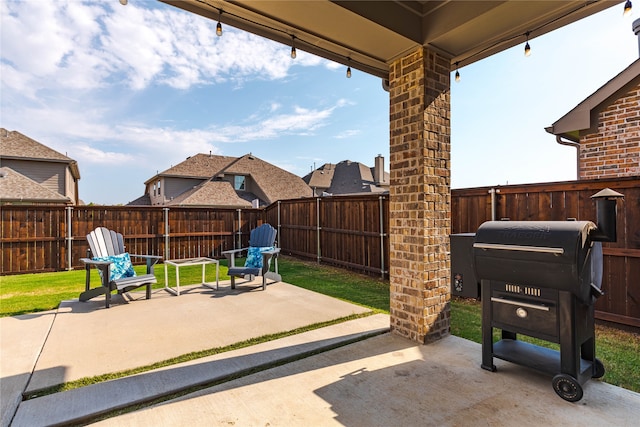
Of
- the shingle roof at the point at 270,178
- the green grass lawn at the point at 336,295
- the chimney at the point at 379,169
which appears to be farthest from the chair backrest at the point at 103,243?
the chimney at the point at 379,169

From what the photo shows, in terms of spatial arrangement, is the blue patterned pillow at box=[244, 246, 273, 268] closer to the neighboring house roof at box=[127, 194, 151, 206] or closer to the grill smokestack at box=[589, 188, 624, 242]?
the grill smokestack at box=[589, 188, 624, 242]

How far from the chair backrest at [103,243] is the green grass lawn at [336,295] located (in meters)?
0.98

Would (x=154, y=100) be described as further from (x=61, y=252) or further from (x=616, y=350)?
(x=616, y=350)

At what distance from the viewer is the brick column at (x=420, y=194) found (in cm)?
318

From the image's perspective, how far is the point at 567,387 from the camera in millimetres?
2219

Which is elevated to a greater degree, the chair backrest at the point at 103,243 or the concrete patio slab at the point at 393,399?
the chair backrest at the point at 103,243

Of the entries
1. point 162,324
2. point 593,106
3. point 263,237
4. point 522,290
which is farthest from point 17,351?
point 593,106

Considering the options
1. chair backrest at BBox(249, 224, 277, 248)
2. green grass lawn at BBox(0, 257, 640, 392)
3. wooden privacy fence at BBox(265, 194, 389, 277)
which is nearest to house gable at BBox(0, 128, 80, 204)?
green grass lawn at BBox(0, 257, 640, 392)

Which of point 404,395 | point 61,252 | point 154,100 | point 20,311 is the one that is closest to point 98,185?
point 154,100

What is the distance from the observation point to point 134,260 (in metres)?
8.98

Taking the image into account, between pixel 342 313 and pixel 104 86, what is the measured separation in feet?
36.6

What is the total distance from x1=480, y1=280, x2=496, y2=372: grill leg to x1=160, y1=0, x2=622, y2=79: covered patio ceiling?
90.2 inches

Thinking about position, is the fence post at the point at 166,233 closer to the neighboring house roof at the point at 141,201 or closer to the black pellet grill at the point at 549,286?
the black pellet grill at the point at 549,286

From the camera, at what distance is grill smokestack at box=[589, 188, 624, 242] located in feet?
7.00
